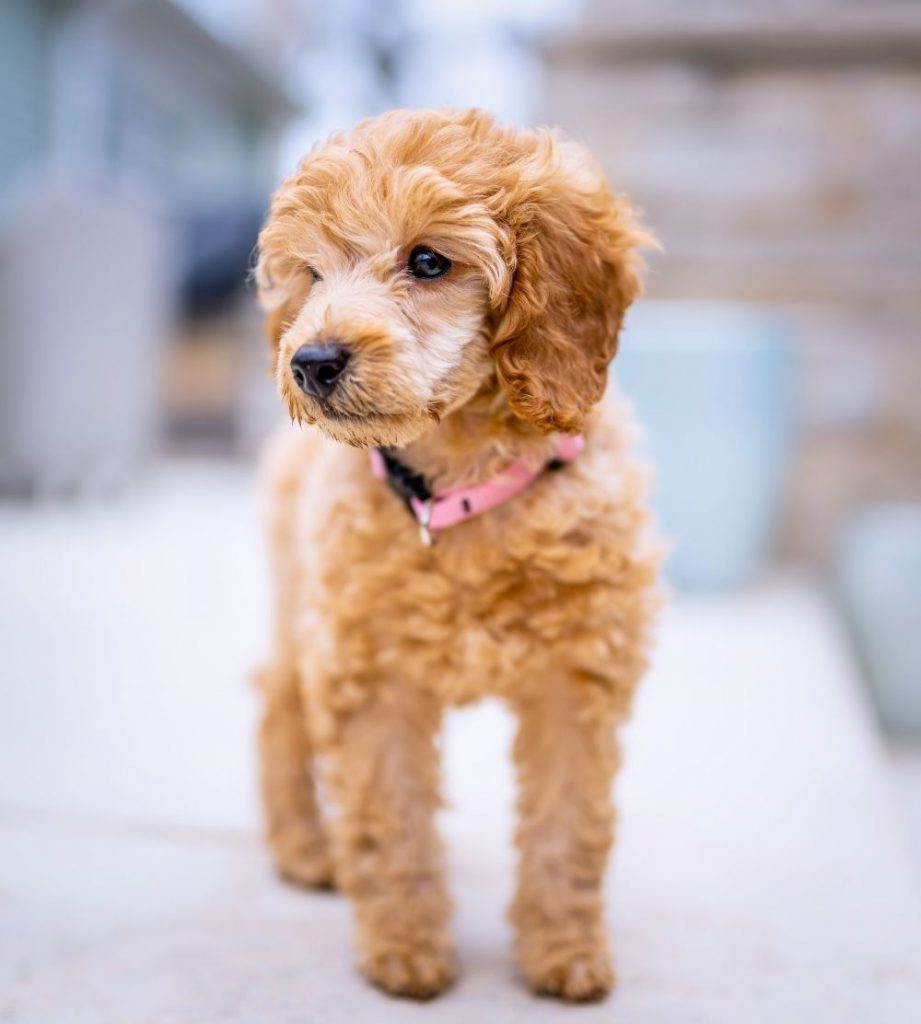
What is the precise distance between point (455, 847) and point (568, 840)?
0.43m

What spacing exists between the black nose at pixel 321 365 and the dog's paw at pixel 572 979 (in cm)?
71

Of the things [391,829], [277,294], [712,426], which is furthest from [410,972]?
[712,426]

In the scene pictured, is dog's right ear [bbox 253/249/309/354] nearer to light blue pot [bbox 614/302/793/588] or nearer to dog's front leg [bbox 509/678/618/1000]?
dog's front leg [bbox 509/678/618/1000]

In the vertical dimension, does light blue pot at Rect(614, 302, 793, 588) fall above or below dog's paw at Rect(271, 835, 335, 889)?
above

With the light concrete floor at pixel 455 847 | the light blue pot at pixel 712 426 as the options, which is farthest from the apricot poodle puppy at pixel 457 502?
the light blue pot at pixel 712 426

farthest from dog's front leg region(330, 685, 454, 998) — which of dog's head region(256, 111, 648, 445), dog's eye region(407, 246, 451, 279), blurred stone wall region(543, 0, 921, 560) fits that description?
blurred stone wall region(543, 0, 921, 560)

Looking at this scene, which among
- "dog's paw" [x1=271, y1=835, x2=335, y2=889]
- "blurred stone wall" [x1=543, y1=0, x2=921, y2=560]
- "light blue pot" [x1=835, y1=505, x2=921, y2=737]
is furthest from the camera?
"blurred stone wall" [x1=543, y1=0, x2=921, y2=560]

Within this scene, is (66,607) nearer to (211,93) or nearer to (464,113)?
(464,113)

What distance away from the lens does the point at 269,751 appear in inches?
60.7

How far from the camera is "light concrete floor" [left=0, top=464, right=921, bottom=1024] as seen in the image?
1.23m

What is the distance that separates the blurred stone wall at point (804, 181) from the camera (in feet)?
11.7

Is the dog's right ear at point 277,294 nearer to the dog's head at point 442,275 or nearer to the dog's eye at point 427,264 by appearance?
the dog's head at point 442,275

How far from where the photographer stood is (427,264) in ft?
3.60

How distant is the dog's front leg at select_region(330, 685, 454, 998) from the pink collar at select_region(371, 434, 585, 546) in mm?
212
